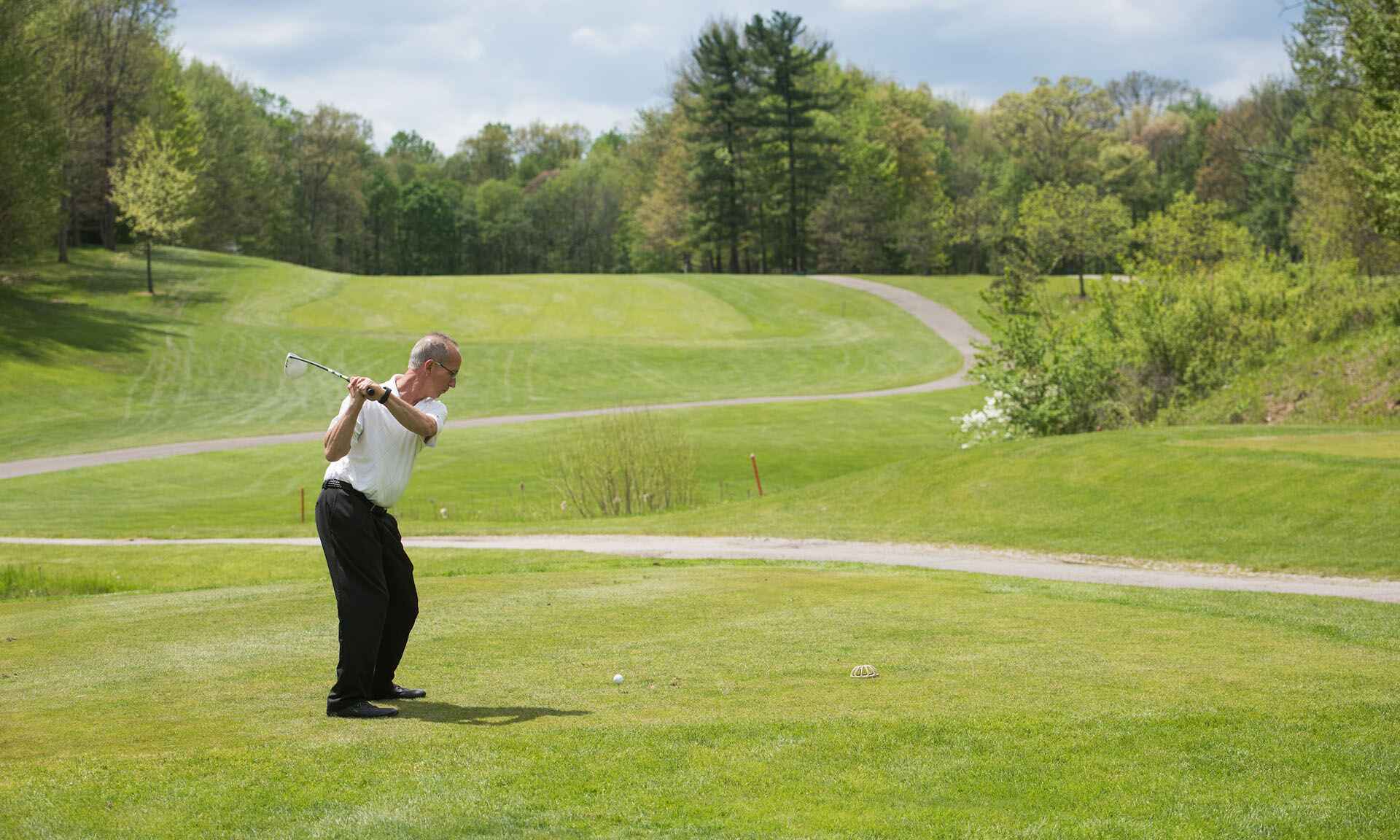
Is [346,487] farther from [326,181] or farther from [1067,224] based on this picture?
[326,181]

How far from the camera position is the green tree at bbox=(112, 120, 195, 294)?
226 feet

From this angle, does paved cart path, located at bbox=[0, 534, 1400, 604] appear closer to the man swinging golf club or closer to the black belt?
the man swinging golf club

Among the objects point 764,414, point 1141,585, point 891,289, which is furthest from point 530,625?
point 891,289

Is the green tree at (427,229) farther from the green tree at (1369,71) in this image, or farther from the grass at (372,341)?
the green tree at (1369,71)

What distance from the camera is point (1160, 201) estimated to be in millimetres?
114312

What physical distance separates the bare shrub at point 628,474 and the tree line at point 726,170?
1992 centimetres

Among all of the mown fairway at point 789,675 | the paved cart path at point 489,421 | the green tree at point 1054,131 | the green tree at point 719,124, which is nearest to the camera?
the mown fairway at point 789,675

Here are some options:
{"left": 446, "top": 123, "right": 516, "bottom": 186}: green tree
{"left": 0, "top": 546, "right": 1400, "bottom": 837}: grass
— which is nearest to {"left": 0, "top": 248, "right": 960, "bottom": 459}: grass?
{"left": 0, "top": 546, "right": 1400, "bottom": 837}: grass

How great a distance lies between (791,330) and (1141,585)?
6378 cm

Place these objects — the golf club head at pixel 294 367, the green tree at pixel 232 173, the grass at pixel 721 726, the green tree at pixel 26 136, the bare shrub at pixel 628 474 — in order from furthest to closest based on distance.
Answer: the green tree at pixel 232 173 → the green tree at pixel 26 136 → the bare shrub at pixel 628 474 → the golf club head at pixel 294 367 → the grass at pixel 721 726

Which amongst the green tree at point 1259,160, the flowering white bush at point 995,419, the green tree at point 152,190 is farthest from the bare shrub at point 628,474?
the green tree at point 1259,160

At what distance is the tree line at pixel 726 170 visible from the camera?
2368 inches

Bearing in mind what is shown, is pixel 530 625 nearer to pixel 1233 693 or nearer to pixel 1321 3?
pixel 1233 693

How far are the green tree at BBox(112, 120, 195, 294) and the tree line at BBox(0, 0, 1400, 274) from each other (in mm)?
230
